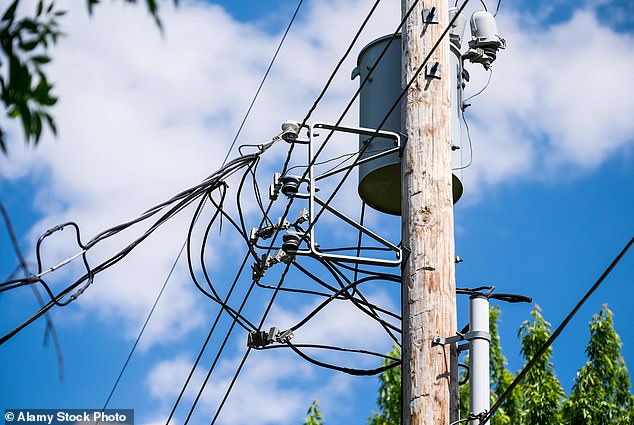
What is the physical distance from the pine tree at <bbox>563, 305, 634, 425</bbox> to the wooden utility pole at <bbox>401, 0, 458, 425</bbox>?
11.3m

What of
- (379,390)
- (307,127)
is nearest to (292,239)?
(307,127)

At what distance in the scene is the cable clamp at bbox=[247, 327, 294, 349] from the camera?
7664mm

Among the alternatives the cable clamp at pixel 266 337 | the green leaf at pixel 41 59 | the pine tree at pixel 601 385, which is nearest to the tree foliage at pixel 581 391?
the pine tree at pixel 601 385

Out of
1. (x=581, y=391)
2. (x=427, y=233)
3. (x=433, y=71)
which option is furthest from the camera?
(x=581, y=391)

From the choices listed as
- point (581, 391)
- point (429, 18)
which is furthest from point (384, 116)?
point (581, 391)

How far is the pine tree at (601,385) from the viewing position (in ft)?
55.4

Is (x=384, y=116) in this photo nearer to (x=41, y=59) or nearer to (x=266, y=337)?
(x=266, y=337)

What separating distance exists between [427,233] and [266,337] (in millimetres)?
2005

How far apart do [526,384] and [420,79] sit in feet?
41.3

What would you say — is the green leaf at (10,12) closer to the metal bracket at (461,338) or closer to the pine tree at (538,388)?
the metal bracket at (461,338)

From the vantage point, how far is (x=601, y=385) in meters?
17.3

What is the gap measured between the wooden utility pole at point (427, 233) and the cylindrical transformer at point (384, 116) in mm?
250

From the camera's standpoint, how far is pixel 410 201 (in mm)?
6230

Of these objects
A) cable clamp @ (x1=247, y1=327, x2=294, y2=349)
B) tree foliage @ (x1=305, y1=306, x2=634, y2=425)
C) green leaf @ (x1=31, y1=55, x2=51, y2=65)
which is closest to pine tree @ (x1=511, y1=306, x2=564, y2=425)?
tree foliage @ (x1=305, y1=306, x2=634, y2=425)
